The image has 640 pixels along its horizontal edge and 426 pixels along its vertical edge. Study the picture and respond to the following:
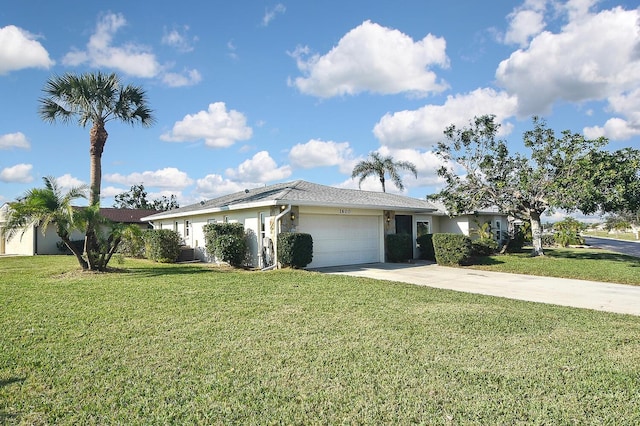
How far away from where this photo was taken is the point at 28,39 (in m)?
12.6

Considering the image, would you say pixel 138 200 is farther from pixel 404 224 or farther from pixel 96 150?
pixel 404 224

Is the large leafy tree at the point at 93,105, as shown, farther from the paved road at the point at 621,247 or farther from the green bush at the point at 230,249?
the paved road at the point at 621,247

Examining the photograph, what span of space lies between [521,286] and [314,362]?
819 centimetres

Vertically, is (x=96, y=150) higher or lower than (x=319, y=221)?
higher

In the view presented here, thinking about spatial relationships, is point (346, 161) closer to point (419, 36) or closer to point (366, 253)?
point (366, 253)

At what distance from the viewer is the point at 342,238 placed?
15.6 meters

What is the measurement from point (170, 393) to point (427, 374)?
2586mm

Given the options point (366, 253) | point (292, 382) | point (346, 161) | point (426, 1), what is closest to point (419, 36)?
point (426, 1)

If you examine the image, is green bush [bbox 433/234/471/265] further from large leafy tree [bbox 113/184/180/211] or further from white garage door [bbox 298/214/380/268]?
large leafy tree [bbox 113/184/180/211]

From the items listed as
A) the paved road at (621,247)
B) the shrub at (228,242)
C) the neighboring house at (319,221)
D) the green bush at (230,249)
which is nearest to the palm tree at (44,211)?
the shrub at (228,242)

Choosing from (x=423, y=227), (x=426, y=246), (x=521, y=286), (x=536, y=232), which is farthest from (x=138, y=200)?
(x=521, y=286)

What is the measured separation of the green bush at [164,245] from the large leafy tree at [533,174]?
13.0 metres

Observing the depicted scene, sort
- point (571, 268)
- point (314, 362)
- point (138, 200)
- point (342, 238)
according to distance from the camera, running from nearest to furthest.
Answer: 1. point (314, 362)
2. point (571, 268)
3. point (342, 238)
4. point (138, 200)

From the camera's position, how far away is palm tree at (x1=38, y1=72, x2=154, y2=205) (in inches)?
551
